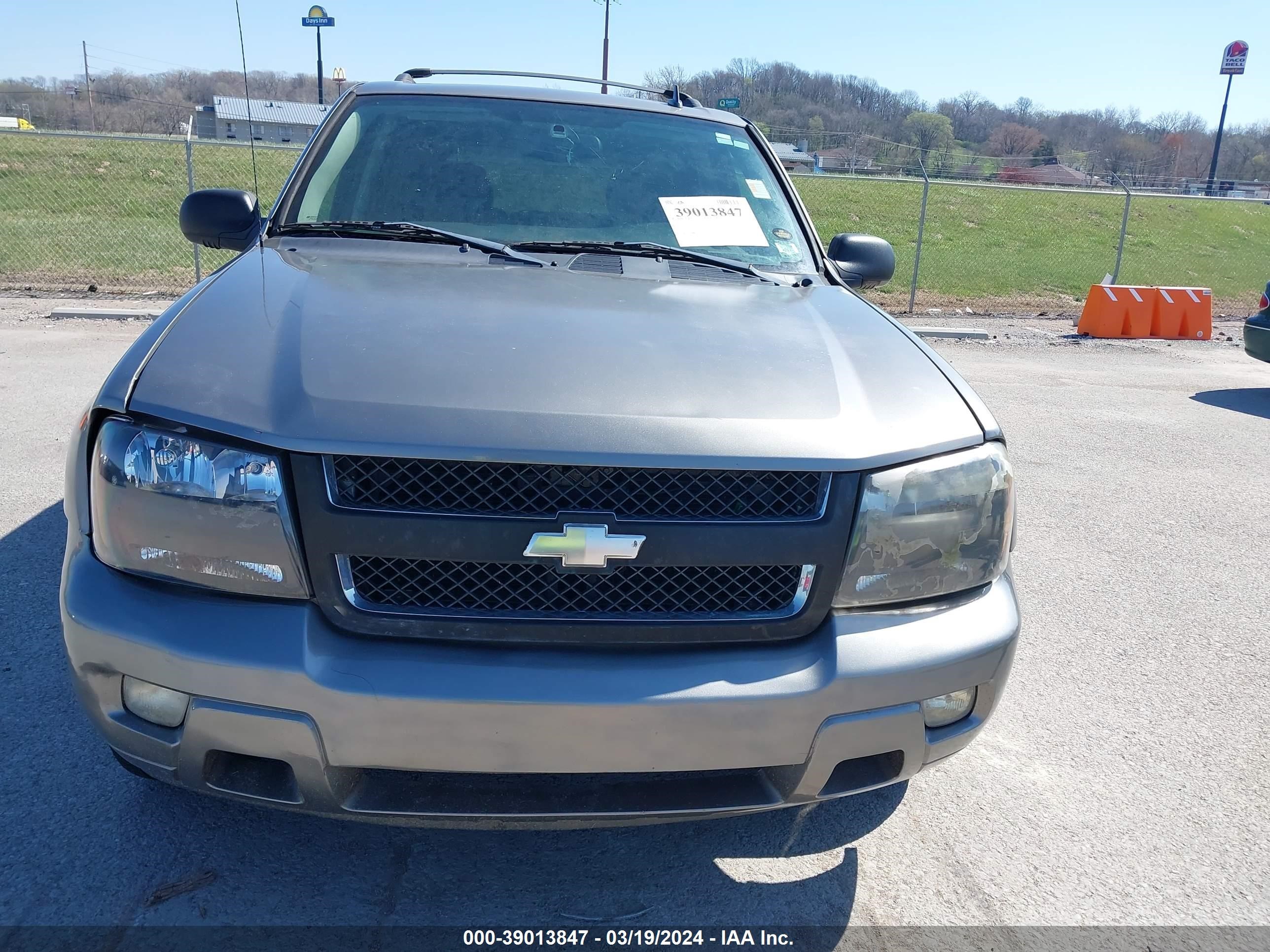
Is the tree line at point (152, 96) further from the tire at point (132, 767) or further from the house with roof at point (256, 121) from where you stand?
the tire at point (132, 767)

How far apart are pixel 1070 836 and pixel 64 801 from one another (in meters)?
2.52

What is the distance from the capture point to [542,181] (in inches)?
129

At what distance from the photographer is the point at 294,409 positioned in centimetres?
188

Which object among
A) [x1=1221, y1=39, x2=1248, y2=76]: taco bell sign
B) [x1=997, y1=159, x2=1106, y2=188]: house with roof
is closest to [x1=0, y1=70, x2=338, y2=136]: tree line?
[x1=997, y1=159, x2=1106, y2=188]: house with roof

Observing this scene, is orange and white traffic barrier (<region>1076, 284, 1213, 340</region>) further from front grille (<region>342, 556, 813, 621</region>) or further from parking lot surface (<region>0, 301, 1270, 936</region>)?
front grille (<region>342, 556, 813, 621</region>)

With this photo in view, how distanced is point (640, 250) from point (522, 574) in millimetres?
1528

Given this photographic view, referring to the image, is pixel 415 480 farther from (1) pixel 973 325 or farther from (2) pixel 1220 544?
(1) pixel 973 325

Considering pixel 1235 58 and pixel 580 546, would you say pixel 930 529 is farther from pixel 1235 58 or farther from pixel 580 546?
pixel 1235 58

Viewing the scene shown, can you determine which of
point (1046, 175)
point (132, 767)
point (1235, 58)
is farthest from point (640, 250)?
point (1235, 58)

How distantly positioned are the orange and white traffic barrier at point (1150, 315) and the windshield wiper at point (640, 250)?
10219 millimetres

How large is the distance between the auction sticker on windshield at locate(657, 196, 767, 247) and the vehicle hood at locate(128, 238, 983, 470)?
59 cm

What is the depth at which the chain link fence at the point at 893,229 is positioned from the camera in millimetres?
13352

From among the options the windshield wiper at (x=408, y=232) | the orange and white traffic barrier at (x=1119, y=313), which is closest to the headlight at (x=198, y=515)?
the windshield wiper at (x=408, y=232)

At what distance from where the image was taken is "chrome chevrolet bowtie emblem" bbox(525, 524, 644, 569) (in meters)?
1.83
